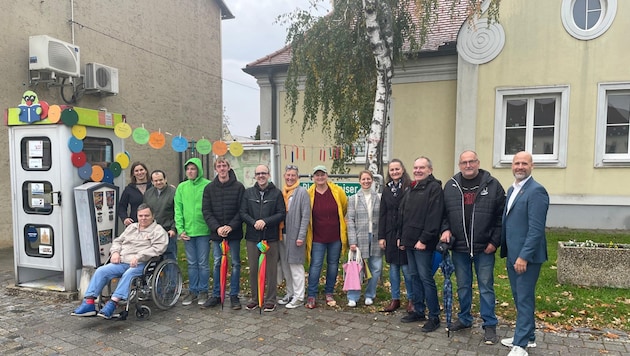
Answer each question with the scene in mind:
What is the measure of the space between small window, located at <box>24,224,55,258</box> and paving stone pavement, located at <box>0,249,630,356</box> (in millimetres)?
732

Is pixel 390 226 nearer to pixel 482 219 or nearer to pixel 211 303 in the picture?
pixel 482 219

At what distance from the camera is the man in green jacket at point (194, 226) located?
5125 millimetres

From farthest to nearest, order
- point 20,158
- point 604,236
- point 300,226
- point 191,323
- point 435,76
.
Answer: point 435,76, point 604,236, point 20,158, point 300,226, point 191,323

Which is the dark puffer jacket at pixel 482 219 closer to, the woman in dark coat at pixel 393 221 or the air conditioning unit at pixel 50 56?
the woman in dark coat at pixel 393 221

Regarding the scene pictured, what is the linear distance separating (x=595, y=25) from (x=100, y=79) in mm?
11155

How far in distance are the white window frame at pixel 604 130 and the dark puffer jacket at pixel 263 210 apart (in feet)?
24.8

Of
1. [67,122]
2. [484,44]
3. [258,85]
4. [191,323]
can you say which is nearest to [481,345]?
[191,323]

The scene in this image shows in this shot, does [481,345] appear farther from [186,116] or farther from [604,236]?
[186,116]

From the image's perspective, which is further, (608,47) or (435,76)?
(435,76)

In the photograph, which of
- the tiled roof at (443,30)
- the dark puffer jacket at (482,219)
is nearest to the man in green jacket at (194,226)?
the dark puffer jacket at (482,219)

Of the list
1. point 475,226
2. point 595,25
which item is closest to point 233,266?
point 475,226

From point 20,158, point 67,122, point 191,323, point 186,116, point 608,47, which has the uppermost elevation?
point 608,47

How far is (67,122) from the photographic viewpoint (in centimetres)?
511

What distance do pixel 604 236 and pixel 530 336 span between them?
6.17m
